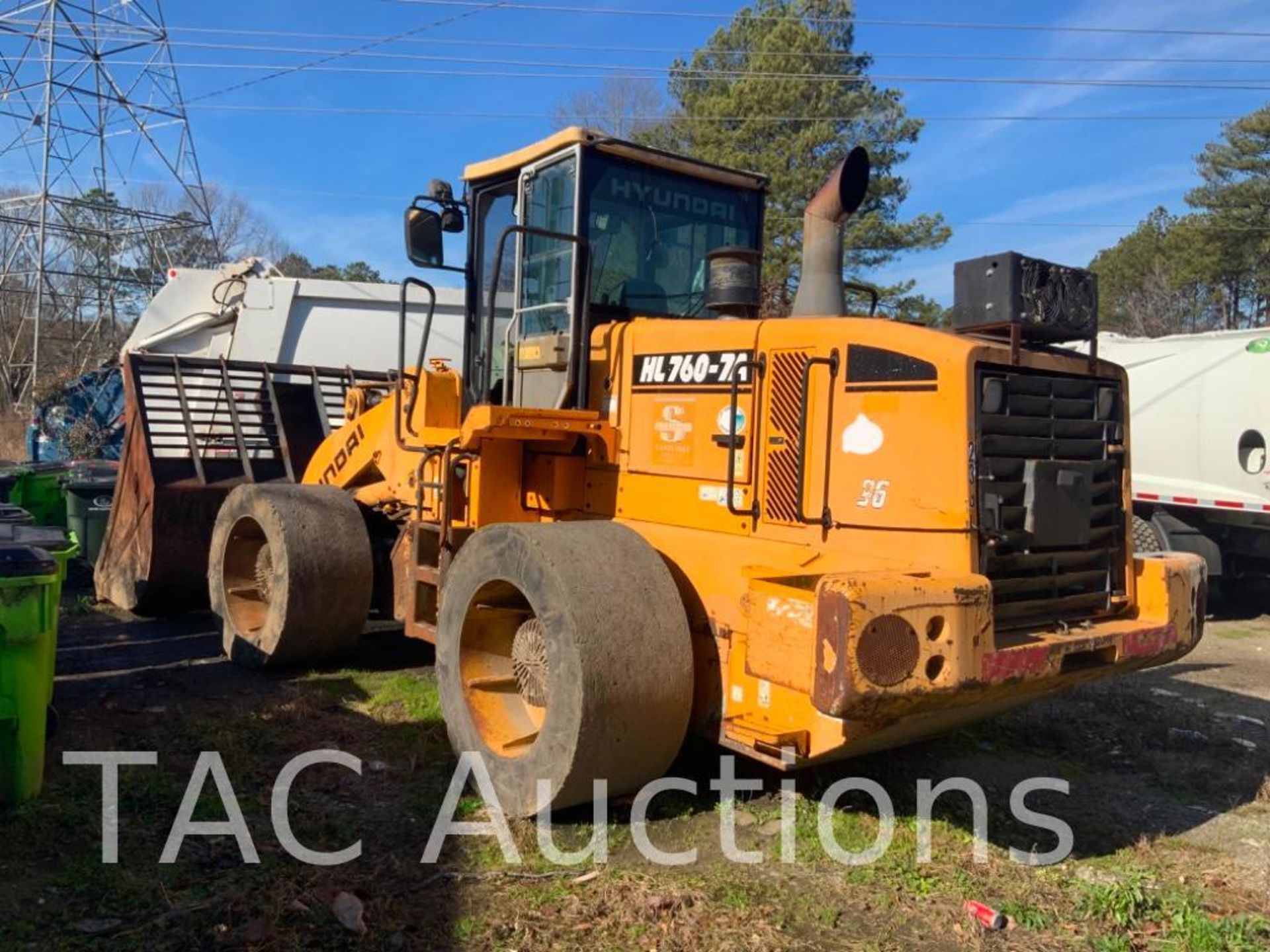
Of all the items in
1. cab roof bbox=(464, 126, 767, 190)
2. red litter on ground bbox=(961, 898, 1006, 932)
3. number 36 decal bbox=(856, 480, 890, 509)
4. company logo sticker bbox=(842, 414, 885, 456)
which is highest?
cab roof bbox=(464, 126, 767, 190)

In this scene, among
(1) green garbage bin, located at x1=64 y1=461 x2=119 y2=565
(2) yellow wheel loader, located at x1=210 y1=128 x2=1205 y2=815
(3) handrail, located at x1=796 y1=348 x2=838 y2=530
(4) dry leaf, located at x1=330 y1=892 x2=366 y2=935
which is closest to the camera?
(4) dry leaf, located at x1=330 y1=892 x2=366 y2=935

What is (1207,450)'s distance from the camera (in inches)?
415

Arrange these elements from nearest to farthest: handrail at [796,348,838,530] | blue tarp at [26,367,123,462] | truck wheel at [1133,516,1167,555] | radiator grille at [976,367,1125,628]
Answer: radiator grille at [976,367,1125,628] → handrail at [796,348,838,530] → truck wheel at [1133,516,1167,555] → blue tarp at [26,367,123,462]

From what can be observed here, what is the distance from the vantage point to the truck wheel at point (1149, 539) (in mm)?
10055

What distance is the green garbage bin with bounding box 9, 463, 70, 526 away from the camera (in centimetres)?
969

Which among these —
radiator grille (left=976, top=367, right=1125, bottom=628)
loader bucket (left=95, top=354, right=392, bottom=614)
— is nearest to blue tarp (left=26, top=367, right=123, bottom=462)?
loader bucket (left=95, top=354, right=392, bottom=614)

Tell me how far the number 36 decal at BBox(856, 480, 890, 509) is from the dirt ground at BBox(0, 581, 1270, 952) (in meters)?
1.36

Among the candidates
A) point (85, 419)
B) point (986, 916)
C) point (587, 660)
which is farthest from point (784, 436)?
point (85, 419)

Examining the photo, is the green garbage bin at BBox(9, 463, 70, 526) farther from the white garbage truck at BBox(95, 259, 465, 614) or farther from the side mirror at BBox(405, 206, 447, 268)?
the side mirror at BBox(405, 206, 447, 268)

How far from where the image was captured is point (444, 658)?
4.80 m

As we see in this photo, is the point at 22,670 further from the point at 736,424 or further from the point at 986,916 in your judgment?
the point at 986,916

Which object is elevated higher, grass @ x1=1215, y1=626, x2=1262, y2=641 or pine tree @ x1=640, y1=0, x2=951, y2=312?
pine tree @ x1=640, y1=0, x2=951, y2=312

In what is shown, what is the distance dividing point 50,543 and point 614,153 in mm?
3185

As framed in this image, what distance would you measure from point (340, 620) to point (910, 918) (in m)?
3.88
